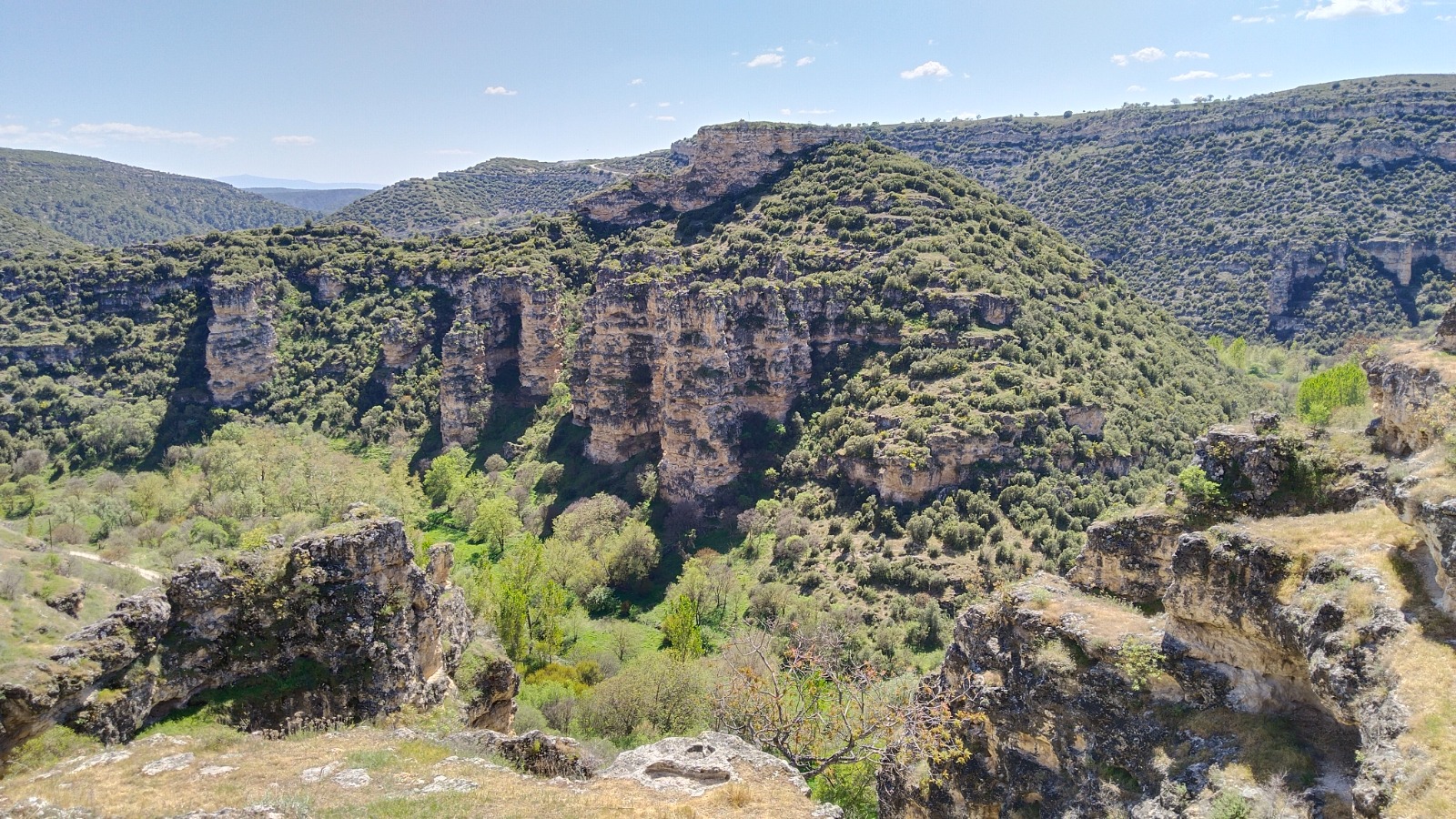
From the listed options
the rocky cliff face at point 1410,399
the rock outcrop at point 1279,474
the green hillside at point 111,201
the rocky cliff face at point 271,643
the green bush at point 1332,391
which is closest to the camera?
the rocky cliff face at point 1410,399

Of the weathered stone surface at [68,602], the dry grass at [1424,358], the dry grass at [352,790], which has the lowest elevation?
the dry grass at [352,790]

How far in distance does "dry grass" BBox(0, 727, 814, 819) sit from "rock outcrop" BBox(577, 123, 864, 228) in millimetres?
69260

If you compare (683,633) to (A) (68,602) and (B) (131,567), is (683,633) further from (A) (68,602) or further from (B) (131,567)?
(B) (131,567)

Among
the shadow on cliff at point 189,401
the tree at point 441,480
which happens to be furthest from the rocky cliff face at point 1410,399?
the shadow on cliff at point 189,401

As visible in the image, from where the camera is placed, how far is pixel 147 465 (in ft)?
196

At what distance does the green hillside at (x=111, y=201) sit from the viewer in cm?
12012

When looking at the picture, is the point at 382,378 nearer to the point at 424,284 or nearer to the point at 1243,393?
the point at 424,284

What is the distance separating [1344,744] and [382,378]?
Answer: 7151 centimetres

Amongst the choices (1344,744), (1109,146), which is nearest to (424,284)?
(1344,744)

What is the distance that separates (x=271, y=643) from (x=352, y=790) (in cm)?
677

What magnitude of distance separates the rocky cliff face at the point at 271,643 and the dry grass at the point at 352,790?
60.0 inches

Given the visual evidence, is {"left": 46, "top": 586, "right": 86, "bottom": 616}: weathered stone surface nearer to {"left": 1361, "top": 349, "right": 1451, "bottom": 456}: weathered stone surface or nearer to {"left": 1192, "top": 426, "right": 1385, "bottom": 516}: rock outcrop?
{"left": 1192, "top": 426, "right": 1385, "bottom": 516}: rock outcrop

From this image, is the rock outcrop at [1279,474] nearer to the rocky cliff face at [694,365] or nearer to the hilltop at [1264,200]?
the rocky cliff face at [694,365]

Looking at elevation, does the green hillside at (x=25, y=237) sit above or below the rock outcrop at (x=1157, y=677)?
above
